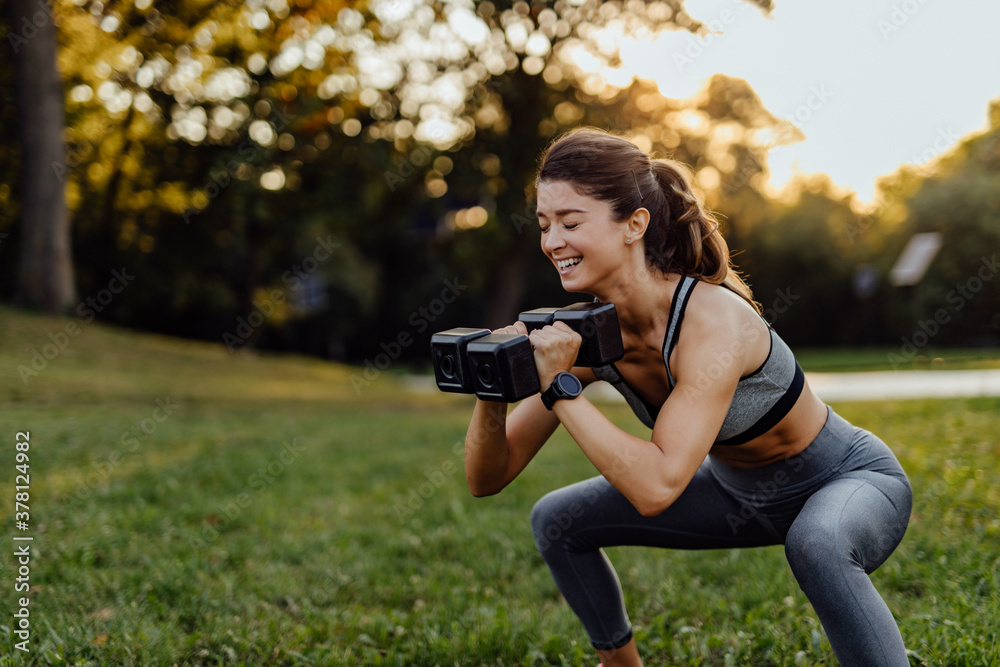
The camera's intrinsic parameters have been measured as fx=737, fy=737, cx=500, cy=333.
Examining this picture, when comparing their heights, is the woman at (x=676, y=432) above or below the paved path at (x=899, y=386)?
above

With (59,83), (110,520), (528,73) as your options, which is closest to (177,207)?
(59,83)

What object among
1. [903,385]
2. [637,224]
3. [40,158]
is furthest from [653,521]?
[40,158]

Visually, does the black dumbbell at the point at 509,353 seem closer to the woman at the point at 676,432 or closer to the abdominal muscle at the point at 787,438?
the woman at the point at 676,432

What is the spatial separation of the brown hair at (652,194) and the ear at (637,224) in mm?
22

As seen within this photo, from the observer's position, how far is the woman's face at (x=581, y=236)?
2.29 metres

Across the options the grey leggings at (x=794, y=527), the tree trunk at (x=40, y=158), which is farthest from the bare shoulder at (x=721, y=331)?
the tree trunk at (x=40, y=158)

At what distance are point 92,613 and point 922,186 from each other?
29.9 metres

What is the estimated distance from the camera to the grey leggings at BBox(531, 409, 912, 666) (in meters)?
2.01

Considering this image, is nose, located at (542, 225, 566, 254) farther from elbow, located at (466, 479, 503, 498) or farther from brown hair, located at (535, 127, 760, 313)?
elbow, located at (466, 479, 503, 498)

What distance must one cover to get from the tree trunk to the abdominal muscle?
15350 mm

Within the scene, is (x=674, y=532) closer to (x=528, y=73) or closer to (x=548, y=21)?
(x=548, y=21)

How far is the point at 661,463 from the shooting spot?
6.56 feet

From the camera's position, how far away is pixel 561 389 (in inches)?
83.9

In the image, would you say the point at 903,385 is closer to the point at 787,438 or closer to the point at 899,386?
the point at 899,386
